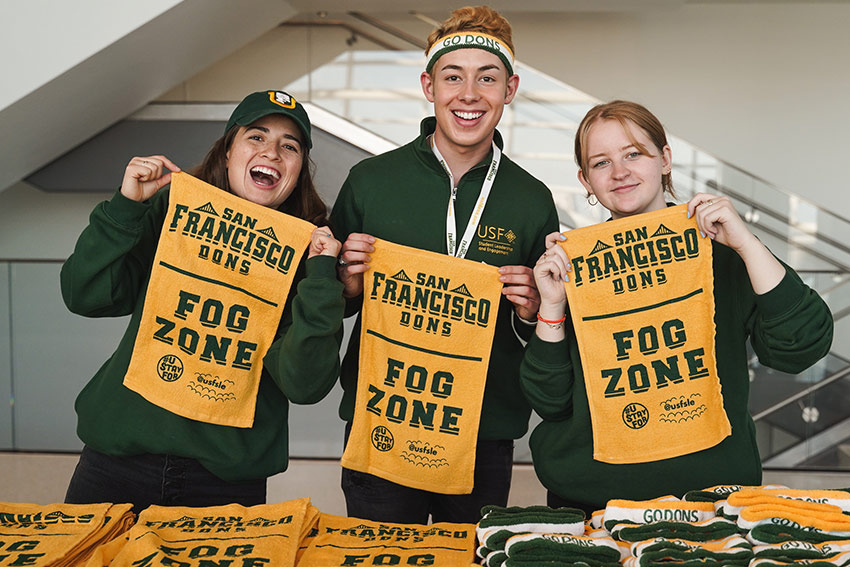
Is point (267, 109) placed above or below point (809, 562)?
above

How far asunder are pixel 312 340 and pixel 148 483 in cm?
57

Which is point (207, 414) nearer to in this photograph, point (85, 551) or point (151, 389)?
point (151, 389)

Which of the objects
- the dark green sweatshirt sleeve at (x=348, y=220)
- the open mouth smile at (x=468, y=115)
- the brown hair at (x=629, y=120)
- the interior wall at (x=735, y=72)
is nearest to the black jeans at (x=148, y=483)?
the dark green sweatshirt sleeve at (x=348, y=220)

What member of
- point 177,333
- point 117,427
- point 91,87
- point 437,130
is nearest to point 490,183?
point 437,130

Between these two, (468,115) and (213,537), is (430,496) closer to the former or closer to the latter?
(213,537)

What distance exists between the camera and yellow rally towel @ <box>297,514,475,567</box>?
152 cm

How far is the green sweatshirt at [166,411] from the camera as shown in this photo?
195 centimetres

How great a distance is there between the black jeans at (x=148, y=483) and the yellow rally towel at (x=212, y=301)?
142mm

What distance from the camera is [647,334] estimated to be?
6.45ft

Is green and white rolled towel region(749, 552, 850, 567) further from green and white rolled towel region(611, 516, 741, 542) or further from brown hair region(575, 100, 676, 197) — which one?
brown hair region(575, 100, 676, 197)

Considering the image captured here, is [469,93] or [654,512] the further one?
[469,93]

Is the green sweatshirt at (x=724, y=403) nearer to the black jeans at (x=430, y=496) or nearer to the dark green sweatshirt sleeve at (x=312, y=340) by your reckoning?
the black jeans at (x=430, y=496)

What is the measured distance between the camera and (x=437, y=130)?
2365 mm

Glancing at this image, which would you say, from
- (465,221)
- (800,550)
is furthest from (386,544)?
(465,221)
